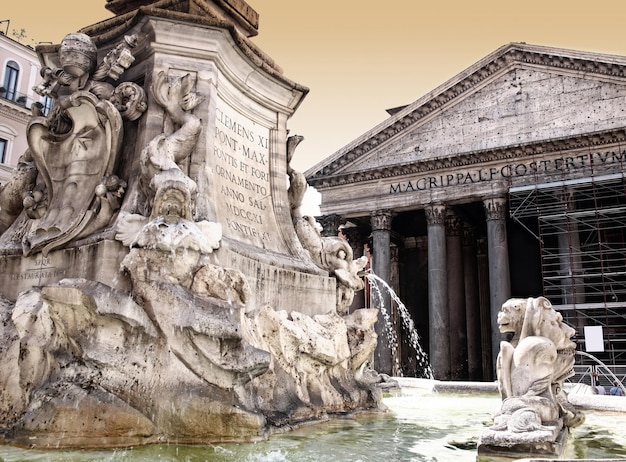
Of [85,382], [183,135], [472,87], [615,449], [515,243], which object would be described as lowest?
[615,449]

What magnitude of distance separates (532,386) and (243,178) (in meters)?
2.90

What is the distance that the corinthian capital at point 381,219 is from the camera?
26344mm

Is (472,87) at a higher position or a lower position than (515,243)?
higher

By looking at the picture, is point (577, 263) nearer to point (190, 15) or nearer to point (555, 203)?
point (555, 203)

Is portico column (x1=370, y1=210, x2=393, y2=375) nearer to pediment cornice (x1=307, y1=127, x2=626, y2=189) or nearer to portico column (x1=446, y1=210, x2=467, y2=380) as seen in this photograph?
pediment cornice (x1=307, y1=127, x2=626, y2=189)

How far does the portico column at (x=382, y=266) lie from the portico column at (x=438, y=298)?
2030mm

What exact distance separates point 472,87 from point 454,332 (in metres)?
11.1

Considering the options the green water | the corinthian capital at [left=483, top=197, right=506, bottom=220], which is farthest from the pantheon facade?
the green water

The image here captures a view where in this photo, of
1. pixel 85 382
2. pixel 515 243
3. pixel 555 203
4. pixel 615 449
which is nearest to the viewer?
pixel 85 382

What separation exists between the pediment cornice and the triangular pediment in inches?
4.3

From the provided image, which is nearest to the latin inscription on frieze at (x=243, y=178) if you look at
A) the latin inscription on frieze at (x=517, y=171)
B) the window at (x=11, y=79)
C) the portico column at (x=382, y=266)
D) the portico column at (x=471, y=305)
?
the latin inscription on frieze at (x=517, y=171)

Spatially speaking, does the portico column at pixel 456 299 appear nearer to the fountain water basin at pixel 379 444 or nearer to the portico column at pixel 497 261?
the portico column at pixel 497 261

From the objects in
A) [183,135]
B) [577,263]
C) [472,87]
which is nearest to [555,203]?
[577,263]

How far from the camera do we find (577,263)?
877 inches
